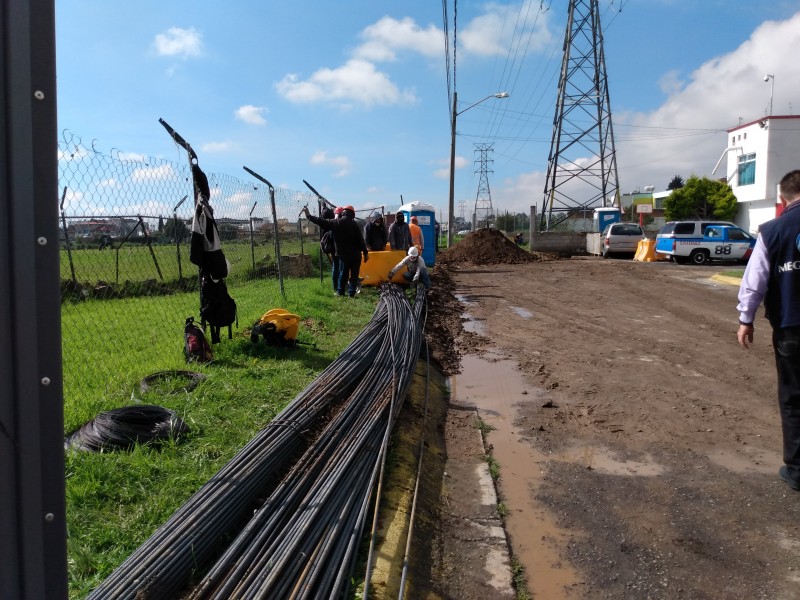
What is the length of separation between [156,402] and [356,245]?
7070 mm

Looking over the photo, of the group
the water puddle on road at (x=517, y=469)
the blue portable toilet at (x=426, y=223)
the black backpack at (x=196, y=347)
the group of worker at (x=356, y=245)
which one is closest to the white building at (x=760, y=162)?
the blue portable toilet at (x=426, y=223)

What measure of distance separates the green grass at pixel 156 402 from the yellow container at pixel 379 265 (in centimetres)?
335

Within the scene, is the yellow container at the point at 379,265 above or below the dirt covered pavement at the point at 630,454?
above

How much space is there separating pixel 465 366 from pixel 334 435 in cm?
403

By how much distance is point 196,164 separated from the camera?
6824 mm

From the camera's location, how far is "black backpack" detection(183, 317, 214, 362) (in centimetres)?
672

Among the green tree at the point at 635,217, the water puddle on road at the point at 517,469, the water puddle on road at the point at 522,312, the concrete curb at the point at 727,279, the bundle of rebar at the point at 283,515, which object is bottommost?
the water puddle on road at the point at 517,469

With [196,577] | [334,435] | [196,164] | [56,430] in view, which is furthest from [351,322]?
[56,430]

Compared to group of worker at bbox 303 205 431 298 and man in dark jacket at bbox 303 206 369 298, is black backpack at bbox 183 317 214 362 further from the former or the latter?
man in dark jacket at bbox 303 206 369 298

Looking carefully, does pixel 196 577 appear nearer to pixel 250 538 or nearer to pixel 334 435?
pixel 250 538

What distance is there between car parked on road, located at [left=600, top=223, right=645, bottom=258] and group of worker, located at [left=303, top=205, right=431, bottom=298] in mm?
16211

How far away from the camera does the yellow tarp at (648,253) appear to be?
27781 millimetres

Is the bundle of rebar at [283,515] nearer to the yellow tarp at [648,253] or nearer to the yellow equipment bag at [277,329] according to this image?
the yellow equipment bag at [277,329]

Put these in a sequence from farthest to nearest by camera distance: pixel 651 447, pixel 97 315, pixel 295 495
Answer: pixel 97 315
pixel 651 447
pixel 295 495
